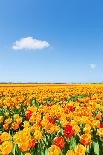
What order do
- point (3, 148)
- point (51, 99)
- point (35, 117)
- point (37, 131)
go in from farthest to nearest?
1. point (51, 99)
2. point (35, 117)
3. point (37, 131)
4. point (3, 148)

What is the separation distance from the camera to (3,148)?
4.20 metres

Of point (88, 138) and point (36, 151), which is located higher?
point (88, 138)

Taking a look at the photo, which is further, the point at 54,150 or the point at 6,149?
the point at 6,149

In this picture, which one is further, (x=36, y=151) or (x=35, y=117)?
(x=35, y=117)

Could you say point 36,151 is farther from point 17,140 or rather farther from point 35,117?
point 35,117

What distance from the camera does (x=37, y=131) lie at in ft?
16.6

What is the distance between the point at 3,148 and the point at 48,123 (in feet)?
5.22

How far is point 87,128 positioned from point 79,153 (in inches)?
57.4

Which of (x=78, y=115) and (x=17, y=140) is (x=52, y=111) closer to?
(x=78, y=115)

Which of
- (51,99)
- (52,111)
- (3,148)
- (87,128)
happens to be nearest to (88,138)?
(87,128)

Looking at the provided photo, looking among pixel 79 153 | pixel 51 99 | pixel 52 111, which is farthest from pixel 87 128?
pixel 51 99

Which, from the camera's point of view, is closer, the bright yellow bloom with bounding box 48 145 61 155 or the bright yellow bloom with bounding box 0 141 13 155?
the bright yellow bloom with bounding box 48 145 61 155

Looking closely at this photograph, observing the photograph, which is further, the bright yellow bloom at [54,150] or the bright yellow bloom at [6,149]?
the bright yellow bloom at [6,149]

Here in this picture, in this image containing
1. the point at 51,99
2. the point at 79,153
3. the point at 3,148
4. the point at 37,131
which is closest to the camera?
the point at 79,153
